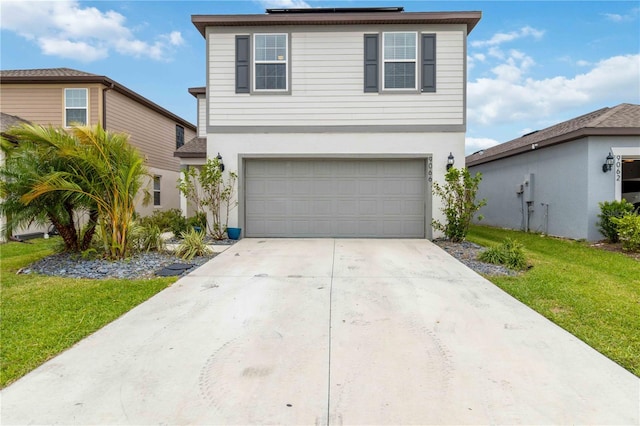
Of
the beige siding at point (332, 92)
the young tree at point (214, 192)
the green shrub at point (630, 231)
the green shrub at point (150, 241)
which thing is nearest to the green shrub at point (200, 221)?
the young tree at point (214, 192)

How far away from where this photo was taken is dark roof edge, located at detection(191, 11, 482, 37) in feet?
29.2

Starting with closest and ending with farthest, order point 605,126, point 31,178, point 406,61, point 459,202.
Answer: point 31,178 < point 459,202 < point 605,126 < point 406,61

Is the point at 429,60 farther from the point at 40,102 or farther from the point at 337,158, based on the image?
the point at 40,102

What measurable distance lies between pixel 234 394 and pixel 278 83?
8402 millimetres

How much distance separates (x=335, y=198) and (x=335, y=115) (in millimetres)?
2204

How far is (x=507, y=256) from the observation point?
21.2 feet

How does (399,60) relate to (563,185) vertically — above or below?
above

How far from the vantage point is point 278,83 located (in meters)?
9.41

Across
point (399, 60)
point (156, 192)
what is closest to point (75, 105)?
point (156, 192)

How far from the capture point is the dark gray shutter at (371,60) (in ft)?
30.3

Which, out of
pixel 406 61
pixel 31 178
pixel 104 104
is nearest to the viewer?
pixel 31 178

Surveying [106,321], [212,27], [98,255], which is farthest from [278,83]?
[106,321]

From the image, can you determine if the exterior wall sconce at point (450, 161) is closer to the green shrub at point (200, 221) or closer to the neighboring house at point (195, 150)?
the green shrub at point (200, 221)

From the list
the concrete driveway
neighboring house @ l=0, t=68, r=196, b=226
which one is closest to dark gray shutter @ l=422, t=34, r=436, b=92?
the concrete driveway
